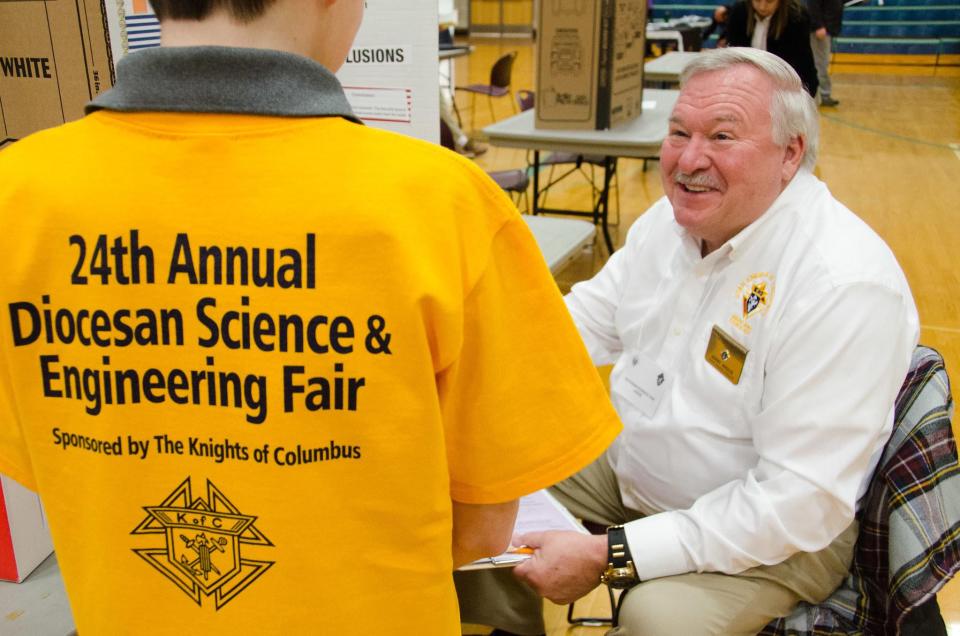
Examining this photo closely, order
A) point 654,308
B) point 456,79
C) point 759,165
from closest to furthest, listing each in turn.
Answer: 1. point 759,165
2. point 654,308
3. point 456,79

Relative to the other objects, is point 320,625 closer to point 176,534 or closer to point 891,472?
point 176,534

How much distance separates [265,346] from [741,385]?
106 centimetres

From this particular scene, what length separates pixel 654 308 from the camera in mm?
1733

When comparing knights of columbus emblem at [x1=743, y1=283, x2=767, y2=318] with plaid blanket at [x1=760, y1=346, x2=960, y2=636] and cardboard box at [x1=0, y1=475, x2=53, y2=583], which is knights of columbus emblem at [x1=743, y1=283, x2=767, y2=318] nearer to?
plaid blanket at [x1=760, y1=346, x2=960, y2=636]

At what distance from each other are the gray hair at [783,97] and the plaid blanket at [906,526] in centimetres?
47

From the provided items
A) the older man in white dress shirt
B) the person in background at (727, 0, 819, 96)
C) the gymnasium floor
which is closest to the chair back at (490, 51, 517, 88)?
the gymnasium floor

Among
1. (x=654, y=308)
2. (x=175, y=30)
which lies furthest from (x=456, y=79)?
(x=175, y=30)

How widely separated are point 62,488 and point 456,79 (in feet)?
37.3

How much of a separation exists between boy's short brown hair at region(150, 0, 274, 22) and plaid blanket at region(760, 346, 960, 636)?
4.19 ft

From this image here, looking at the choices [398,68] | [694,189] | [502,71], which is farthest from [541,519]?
[502,71]

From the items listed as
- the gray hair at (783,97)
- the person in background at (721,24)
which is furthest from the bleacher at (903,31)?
the gray hair at (783,97)

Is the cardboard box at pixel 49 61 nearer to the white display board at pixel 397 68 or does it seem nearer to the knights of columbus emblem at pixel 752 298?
the white display board at pixel 397 68

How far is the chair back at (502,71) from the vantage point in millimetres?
7766

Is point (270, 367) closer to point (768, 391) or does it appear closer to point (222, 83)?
point (222, 83)
